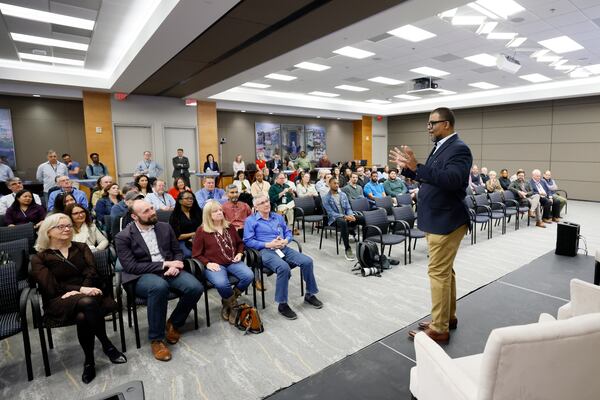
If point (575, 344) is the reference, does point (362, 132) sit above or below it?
above

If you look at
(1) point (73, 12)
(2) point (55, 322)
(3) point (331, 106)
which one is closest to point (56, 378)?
(2) point (55, 322)

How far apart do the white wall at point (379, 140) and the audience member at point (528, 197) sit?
945 centimetres

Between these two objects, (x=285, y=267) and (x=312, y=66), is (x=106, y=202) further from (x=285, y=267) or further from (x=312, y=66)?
(x=312, y=66)

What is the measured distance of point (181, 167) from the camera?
10148mm

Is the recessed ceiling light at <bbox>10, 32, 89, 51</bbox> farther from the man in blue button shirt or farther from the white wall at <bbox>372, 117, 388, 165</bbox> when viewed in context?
the white wall at <bbox>372, 117, 388, 165</bbox>

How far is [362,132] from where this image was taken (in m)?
16.6

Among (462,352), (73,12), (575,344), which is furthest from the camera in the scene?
(73,12)

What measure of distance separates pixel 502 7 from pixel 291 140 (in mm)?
10040

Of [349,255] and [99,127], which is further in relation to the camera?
[99,127]

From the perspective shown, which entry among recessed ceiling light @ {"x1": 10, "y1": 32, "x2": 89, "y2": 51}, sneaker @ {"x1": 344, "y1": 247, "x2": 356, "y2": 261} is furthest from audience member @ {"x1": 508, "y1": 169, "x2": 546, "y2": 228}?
recessed ceiling light @ {"x1": 10, "y1": 32, "x2": 89, "y2": 51}

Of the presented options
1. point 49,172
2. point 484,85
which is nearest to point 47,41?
point 49,172

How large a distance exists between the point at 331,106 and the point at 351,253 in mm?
→ 9805

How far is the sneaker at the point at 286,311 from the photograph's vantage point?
3387mm

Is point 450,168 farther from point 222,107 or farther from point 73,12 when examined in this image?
point 222,107
